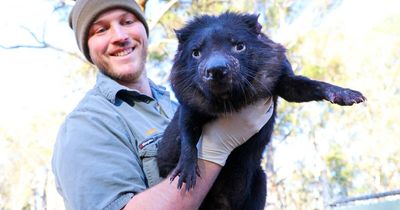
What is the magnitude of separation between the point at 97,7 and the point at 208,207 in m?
1.48

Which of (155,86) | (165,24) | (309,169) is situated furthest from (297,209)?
(155,86)

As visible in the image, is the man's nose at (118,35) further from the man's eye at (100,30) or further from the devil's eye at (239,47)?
the devil's eye at (239,47)

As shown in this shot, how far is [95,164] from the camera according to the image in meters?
2.59

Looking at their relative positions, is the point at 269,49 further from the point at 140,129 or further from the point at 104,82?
the point at 104,82

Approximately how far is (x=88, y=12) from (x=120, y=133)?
3.43 ft

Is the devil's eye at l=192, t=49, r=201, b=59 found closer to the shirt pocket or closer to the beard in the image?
the shirt pocket

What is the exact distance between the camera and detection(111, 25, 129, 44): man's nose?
3363 millimetres

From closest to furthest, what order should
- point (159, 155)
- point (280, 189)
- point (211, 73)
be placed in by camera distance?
point (211, 73), point (159, 155), point (280, 189)

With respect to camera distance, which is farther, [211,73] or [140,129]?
[140,129]

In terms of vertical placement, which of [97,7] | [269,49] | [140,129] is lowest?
[140,129]

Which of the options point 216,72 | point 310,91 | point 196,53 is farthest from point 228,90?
point 310,91

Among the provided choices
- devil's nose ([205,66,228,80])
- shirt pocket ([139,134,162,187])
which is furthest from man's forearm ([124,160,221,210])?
devil's nose ([205,66,228,80])

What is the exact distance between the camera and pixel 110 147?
269 cm

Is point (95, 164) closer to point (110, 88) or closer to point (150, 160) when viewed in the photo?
point (150, 160)
